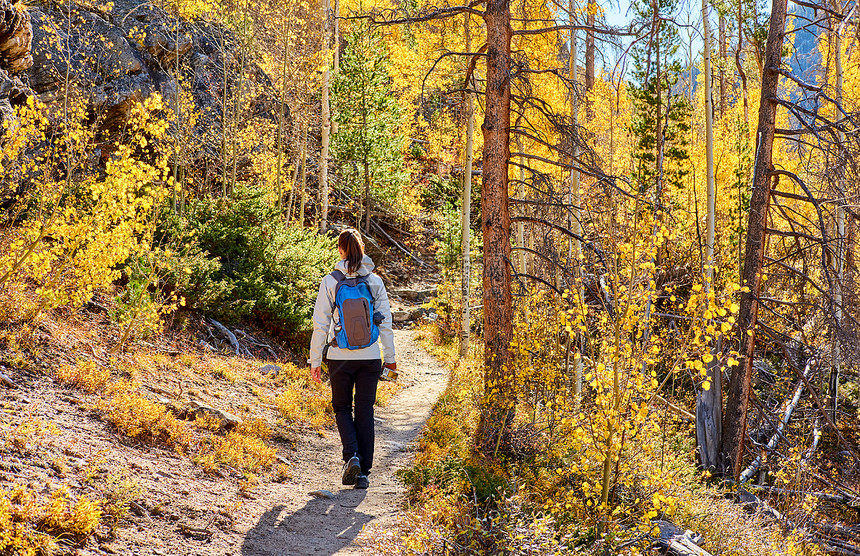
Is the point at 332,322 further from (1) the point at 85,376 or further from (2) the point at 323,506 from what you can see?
(1) the point at 85,376

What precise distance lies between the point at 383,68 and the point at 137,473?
1901 centimetres

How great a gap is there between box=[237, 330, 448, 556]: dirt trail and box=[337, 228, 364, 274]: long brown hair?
6.31 ft

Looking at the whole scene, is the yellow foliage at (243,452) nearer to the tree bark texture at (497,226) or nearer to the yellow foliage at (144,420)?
the yellow foliage at (144,420)

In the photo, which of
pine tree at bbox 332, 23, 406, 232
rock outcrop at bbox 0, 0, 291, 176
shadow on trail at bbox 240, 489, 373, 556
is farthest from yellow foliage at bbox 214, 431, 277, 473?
pine tree at bbox 332, 23, 406, 232

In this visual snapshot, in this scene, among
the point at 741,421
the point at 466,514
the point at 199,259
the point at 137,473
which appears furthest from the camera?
the point at 199,259

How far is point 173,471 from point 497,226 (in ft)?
11.7

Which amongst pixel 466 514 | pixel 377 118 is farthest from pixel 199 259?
pixel 377 118

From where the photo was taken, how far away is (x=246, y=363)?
8.35 m

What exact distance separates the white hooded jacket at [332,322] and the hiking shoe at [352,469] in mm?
871

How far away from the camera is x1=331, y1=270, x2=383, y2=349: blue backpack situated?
15.3ft

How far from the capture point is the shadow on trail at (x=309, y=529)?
379 centimetres

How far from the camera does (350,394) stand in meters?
4.90

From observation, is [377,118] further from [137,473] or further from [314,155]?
[137,473]

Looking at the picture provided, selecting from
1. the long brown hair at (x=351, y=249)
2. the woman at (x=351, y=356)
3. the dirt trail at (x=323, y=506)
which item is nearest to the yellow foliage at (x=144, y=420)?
the dirt trail at (x=323, y=506)
